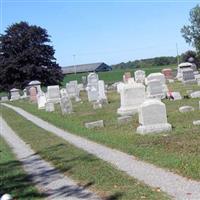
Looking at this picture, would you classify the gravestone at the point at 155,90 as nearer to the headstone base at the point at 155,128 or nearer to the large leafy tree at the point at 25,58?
the headstone base at the point at 155,128

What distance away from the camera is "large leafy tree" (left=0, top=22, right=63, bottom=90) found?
7044 centimetres

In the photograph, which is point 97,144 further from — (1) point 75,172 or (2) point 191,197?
(2) point 191,197

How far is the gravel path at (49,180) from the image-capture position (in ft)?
28.4

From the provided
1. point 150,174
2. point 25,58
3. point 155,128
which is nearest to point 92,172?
point 150,174

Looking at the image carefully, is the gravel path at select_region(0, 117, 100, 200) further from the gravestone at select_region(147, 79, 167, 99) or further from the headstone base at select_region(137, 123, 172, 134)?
the gravestone at select_region(147, 79, 167, 99)

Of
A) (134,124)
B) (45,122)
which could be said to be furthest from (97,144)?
(45,122)

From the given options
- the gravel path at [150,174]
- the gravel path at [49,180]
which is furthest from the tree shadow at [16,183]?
the gravel path at [150,174]

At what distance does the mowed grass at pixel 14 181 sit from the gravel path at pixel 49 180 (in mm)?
162

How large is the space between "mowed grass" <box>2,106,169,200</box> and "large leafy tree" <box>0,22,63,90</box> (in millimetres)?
54086

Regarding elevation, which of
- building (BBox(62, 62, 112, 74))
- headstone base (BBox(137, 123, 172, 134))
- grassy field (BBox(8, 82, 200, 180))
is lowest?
grassy field (BBox(8, 82, 200, 180))

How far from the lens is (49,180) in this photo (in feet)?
33.6

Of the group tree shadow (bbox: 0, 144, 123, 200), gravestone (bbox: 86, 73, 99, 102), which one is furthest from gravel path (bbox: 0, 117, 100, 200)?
gravestone (bbox: 86, 73, 99, 102)

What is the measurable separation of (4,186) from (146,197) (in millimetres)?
3399

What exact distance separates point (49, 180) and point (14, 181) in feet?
2.76
